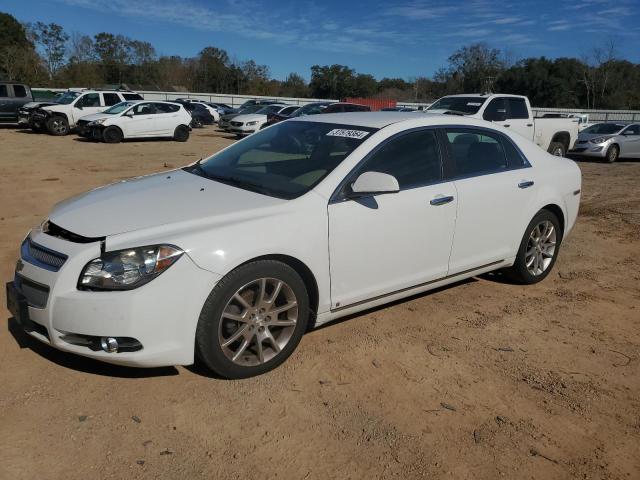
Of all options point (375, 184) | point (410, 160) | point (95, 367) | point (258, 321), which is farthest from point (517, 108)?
point (95, 367)

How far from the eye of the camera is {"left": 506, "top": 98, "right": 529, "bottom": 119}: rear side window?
1320cm

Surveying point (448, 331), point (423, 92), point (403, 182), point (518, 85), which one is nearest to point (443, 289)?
point (448, 331)

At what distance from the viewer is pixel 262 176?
392 cm

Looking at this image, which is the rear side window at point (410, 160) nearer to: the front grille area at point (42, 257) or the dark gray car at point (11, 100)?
the front grille area at point (42, 257)

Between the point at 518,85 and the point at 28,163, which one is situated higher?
the point at 518,85

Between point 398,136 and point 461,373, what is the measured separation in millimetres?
1731

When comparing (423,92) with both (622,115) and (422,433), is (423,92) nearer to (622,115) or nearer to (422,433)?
(622,115)

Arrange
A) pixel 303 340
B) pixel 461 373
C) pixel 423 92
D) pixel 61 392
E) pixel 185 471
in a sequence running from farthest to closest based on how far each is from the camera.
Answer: pixel 423 92
pixel 303 340
pixel 461 373
pixel 61 392
pixel 185 471

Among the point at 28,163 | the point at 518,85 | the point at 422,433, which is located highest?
the point at 518,85

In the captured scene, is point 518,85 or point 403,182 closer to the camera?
point 403,182

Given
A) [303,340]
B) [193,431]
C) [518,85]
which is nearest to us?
[193,431]

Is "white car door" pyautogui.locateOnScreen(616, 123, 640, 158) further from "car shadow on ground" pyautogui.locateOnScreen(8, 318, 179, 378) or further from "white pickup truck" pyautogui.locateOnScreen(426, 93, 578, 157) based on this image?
"car shadow on ground" pyautogui.locateOnScreen(8, 318, 179, 378)

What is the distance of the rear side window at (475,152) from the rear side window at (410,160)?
21 centimetres

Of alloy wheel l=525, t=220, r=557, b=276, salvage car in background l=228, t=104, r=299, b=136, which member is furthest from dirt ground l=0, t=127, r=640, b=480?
salvage car in background l=228, t=104, r=299, b=136
